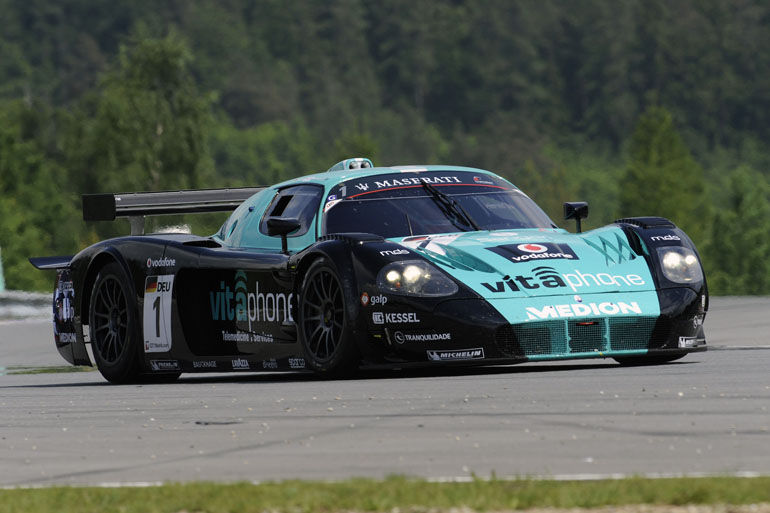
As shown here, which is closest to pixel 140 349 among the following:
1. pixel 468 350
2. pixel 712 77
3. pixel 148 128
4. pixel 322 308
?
pixel 322 308

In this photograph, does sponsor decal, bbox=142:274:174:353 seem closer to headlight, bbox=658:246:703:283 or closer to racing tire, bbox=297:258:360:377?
racing tire, bbox=297:258:360:377

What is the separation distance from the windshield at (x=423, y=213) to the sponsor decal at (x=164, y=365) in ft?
5.25

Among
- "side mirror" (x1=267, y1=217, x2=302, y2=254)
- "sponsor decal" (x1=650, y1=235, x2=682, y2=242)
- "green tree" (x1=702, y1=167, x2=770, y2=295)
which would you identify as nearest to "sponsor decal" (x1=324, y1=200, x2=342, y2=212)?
"side mirror" (x1=267, y1=217, x2=302, y2=254)

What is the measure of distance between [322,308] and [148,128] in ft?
274

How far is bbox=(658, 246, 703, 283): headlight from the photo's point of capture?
407 inches

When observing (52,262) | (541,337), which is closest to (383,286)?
(541,337)

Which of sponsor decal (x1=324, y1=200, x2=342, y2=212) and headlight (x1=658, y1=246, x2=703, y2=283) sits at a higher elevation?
sponsor decal (x1=324, y1=200, x2=342, y2=212)

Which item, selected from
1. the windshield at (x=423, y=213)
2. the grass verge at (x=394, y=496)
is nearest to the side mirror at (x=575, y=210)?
the windshield at (x=423, y=213)

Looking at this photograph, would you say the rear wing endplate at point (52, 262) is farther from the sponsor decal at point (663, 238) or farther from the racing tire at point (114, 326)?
the sponsor decal at point (663, 238)

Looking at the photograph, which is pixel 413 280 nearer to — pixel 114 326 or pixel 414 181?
pixel 414 181

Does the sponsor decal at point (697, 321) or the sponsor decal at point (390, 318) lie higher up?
the sponsor decal at point (390, 318)

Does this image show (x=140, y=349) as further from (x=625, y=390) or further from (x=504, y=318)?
(x=625, y=390)

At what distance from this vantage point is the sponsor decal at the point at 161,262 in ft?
38.8

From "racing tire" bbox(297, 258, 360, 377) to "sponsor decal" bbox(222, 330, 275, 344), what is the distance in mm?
446
